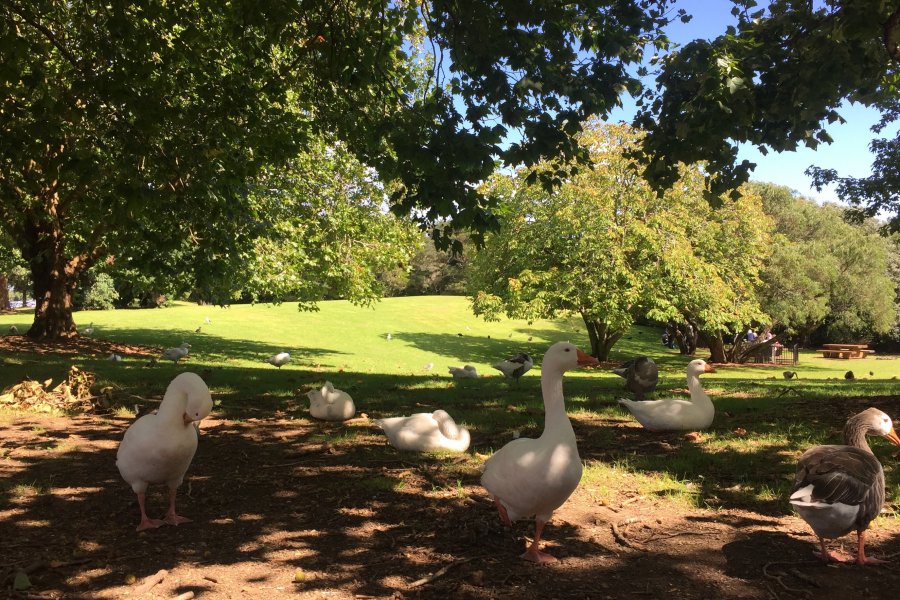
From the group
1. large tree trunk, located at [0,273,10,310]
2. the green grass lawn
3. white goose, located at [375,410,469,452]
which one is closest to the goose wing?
the green grass lawn

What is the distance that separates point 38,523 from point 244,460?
7.11ft

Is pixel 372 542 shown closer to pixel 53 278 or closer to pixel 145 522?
pixel 145 522

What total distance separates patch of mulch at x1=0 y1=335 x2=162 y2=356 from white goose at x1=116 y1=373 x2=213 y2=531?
1511cm

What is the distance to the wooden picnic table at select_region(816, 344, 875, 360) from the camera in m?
38.1

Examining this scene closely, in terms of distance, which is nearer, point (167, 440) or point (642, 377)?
point (167, 440)

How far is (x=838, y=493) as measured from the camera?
163 inches

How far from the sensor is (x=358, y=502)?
548 cm

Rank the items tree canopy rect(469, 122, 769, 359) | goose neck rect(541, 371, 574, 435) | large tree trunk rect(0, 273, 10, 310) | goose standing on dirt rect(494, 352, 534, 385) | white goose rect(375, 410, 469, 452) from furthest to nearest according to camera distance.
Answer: large tree trunk rect(0, 273, 10, 310), tree canopy rect(469, 122, 769, 359), goose standing on dirt rect(494, 352, 534, 385), white goose rect(375, 410, 469, 452), goose neck rect(541, 371, 574, 435)

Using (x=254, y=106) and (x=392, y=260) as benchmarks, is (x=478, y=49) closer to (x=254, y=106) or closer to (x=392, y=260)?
(x=254, y=106)

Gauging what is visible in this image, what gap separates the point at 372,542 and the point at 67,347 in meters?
18.7

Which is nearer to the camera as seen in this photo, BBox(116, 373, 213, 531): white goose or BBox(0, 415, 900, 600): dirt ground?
BBox(0, 415, 900, 600): dirt ground

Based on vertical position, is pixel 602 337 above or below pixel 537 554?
above

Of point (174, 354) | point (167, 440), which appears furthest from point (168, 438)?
point (174, 354)

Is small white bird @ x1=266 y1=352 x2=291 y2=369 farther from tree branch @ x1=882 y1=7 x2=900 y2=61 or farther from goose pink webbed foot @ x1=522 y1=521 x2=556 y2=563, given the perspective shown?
tree branch @ x1=882 y1=7 x2=900 y2=61
